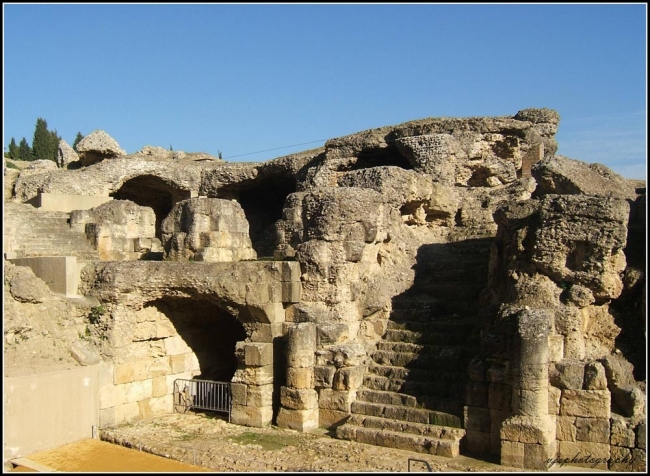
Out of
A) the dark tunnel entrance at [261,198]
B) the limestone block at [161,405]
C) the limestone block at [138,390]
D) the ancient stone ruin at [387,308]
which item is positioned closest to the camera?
the ancient stone ruin at [387,308]

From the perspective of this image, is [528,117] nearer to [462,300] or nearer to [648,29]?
[462,300]

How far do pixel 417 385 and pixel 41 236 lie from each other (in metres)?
8.66

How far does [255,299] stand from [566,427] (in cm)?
516

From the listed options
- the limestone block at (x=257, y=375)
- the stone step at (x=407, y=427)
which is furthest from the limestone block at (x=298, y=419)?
the stone step at (x=407, y=427)

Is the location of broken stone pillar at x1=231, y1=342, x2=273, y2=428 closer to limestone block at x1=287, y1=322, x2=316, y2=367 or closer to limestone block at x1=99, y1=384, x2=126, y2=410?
limestone block at x1=287, y1=322, x2=316, y2=367

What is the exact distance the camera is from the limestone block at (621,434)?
27.9 feet

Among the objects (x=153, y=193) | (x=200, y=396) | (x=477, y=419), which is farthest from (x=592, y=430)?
(x=153, y=193)

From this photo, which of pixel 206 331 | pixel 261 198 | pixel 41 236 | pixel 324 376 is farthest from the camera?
pixel 261 198

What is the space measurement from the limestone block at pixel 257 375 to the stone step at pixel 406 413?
155 cm

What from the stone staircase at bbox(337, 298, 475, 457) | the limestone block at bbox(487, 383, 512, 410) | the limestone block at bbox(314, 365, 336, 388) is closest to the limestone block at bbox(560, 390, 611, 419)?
the limestone block at bbox(487, 383, 512, 410)

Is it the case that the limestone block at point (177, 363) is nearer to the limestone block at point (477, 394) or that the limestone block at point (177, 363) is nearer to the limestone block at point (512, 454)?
the limestone block at point (477, 394)

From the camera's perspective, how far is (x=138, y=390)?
11.9 metres

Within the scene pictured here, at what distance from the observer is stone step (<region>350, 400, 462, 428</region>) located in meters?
9.46

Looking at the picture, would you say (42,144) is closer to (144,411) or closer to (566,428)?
(144,411)
